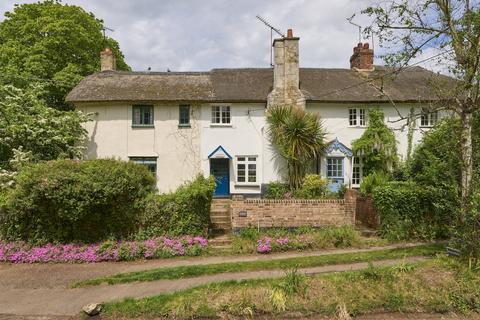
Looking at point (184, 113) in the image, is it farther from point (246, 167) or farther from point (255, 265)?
point (255, 265)

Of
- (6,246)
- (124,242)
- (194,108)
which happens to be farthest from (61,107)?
(124,242)

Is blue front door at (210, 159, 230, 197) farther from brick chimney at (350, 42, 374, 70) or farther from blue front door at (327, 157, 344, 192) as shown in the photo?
brick chimney at (350, 42, 374, 70)

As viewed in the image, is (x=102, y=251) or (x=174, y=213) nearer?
(x=102, y=251)

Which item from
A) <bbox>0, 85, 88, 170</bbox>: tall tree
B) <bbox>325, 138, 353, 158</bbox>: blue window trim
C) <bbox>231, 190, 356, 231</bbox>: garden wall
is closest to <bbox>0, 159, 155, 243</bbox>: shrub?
<bbox>231, 190, 356, 231</bbox>: garden wall

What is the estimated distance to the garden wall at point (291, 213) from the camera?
1045cm

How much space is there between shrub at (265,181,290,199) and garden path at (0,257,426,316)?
7.92 meters

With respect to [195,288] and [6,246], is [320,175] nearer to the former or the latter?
[195,288]

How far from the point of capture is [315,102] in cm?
1688

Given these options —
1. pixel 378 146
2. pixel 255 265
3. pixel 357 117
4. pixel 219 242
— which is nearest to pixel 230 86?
pixel 357 117

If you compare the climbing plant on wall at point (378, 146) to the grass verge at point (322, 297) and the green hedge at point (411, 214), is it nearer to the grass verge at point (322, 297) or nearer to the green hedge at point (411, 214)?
the green hedge at point (411, 214)

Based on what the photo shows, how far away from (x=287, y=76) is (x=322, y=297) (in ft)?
42.5

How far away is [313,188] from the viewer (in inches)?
554

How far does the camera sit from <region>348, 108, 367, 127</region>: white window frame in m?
16.9

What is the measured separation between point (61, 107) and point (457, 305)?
2488 centimetres
